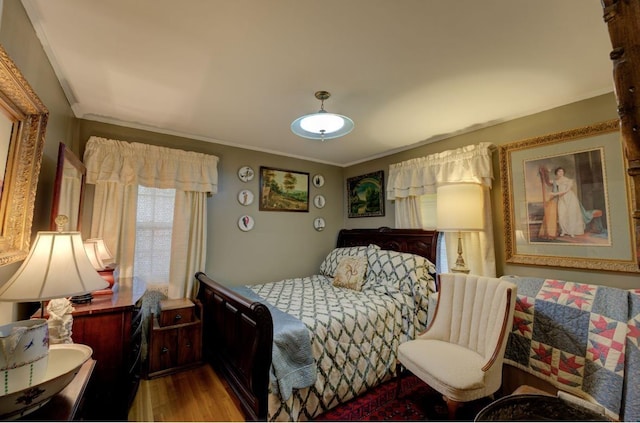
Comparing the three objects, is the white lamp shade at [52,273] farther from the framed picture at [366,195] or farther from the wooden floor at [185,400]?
the framed picture at [366,195]

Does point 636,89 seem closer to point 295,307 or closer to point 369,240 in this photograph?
point 295,307

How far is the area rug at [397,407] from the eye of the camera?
1897 mm

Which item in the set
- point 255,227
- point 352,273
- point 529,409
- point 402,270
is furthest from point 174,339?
point 529,409

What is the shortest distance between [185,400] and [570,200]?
342cm

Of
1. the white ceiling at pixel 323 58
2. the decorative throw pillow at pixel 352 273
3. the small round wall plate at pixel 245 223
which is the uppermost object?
the white ceiling at pixel 323 58

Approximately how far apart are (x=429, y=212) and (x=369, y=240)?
880 mm

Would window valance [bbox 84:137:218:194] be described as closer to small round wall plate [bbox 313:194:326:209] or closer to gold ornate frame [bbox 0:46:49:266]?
gold ornate frame [bbox 0:46:49:266]

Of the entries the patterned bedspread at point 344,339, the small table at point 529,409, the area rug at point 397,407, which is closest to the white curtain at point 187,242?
the patterned bedspread at point 344,339

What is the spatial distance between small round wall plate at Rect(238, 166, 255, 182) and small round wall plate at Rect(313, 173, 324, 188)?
0.97 metres

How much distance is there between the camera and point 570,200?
216 centimetres

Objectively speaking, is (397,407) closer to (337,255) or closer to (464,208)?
(464,208)

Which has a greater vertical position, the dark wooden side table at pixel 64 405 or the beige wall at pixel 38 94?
the beige wall at pixel 38 94

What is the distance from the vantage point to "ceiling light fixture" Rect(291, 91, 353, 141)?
1817mm

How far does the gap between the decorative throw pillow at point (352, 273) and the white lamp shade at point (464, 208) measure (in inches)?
41.7
